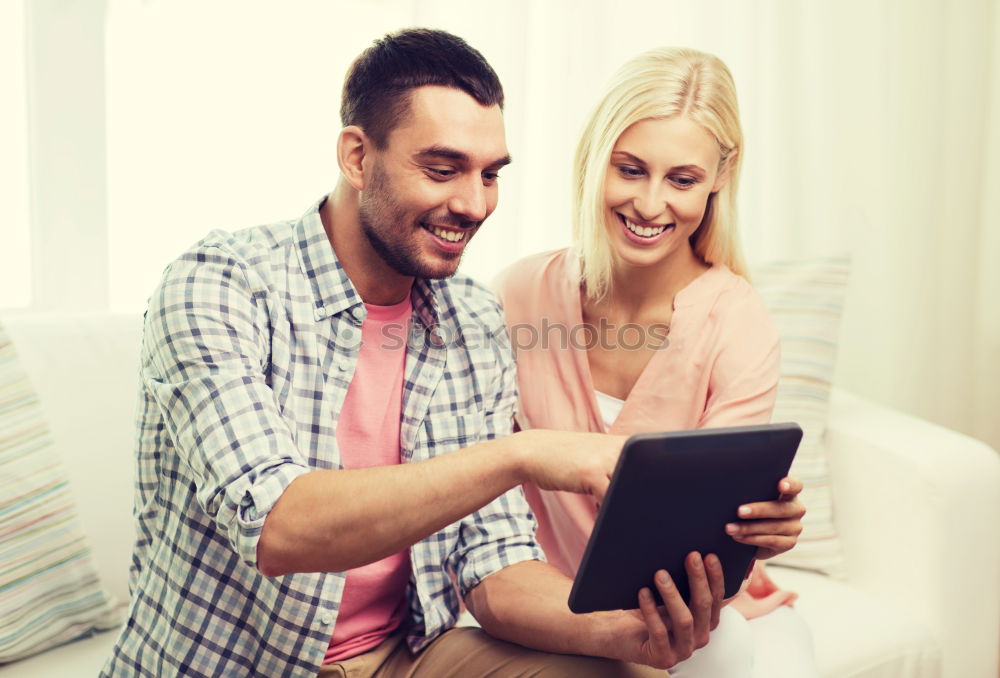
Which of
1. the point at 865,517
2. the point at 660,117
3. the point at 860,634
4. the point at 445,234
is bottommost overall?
the point at 860,634

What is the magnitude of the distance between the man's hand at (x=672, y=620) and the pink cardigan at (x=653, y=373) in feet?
1.04

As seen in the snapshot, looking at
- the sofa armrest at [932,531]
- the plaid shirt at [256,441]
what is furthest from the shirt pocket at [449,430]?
the sofa armrest at [932,531]

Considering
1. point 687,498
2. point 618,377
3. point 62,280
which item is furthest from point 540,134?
point 687,498

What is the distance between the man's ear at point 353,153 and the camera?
1.28 metres

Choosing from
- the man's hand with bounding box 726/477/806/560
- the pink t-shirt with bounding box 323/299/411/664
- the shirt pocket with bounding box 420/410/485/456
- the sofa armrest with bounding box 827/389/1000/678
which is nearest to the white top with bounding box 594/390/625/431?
the shirt pocket with bounding box 420/410/485/456

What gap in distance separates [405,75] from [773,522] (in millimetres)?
692

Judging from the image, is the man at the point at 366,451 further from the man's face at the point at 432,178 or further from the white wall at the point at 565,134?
the white wall at the point at 565,134

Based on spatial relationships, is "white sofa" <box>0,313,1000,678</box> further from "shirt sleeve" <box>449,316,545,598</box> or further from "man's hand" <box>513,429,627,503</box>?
"man's hand" <box>513,429,627,503</box>

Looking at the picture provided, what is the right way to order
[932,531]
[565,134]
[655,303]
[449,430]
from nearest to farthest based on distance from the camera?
[449,430] → [655,303] → [932,531] → [565,134]

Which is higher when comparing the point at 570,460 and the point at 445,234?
the point at 445,234

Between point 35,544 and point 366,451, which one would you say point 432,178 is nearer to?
point 366,451

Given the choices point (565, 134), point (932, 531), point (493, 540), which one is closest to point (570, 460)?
point (493, 540)

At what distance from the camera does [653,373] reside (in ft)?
4.81

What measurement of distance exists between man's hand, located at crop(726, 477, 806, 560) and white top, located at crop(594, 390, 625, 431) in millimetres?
461
